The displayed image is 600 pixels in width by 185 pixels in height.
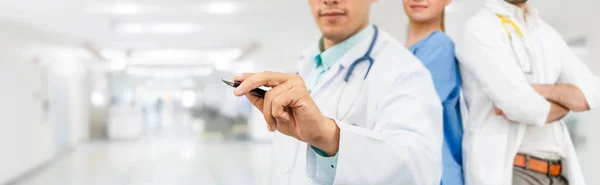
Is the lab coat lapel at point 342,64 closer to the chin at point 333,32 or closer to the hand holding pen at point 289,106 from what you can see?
the chin at point 333,32

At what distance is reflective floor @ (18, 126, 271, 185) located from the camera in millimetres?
4770

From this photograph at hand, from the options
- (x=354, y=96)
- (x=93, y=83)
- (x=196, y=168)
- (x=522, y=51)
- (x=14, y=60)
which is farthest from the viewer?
(x=196, y=168)

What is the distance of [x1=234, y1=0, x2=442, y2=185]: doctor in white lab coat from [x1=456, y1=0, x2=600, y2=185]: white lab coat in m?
0.29

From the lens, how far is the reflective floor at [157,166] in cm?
477

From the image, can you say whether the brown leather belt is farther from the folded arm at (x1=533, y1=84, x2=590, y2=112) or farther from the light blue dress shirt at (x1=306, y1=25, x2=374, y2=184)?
the light blue dress shirt at (x1=306, y1=25, x2=374, y2=184)

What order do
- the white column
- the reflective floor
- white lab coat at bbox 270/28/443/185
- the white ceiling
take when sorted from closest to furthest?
white lab coat at bbox 270/28/443/185, the white column, the white ceiling, the reflective floor

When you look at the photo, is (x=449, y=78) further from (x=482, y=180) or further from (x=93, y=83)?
(x=93, y=83)

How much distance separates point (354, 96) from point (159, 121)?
2.98 m

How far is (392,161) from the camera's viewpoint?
1.88 feet

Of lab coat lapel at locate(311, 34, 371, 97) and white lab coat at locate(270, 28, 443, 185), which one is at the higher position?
lab coat lapel at locate(311, 34, 371, 97)

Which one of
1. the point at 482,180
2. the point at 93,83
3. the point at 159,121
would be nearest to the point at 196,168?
the point at 159,121

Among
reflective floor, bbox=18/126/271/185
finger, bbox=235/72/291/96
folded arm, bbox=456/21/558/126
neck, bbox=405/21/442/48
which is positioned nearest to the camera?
finger, bbox=235/72/291/96

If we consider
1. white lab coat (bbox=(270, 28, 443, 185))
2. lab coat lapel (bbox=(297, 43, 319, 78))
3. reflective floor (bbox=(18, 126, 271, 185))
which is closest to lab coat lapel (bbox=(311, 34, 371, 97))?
white lab coat (bbox=(270, 28, 443, 185))

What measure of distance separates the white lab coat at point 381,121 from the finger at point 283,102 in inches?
3.7
